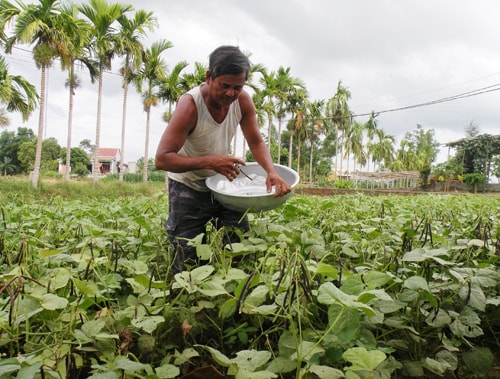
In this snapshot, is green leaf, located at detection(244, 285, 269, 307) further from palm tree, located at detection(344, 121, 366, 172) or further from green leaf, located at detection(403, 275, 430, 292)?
palm tree, located at detection(344, 121, 366, 172)

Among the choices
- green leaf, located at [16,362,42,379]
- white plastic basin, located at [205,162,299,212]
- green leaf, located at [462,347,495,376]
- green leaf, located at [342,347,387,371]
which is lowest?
green leaf, located at [462,347,495,376]

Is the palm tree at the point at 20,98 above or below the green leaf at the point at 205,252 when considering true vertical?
above

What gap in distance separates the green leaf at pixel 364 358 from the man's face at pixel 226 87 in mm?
1404

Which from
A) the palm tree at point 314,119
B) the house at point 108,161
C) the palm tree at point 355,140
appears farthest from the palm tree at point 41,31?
the house at point 108,161

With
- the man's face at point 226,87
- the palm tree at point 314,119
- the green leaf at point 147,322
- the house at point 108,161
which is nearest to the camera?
the green leaf at point 147,322

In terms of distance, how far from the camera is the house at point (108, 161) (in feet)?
188

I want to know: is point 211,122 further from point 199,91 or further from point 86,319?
point 86,319

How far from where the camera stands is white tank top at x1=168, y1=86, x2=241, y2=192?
6.93 ft

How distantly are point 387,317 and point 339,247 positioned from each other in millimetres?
598

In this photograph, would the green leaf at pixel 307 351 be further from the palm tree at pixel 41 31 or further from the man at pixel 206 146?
the palm tree at pixel 41 31

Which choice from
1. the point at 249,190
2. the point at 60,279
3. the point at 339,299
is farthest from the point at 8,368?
the point at 249,190

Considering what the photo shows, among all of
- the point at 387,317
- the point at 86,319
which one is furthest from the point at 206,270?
the point at 387,317

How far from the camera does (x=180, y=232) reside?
224 centimetres

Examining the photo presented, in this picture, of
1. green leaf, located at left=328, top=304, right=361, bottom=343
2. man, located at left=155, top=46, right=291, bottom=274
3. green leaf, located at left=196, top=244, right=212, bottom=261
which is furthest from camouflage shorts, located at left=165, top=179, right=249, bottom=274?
green leaf, located at left=328, top=304, right=361, bottom=343
